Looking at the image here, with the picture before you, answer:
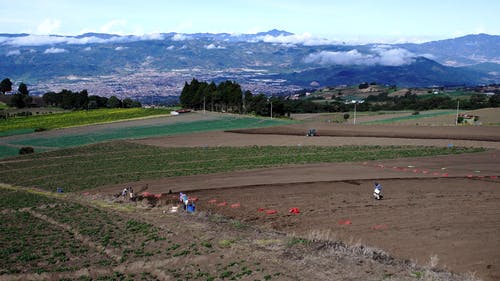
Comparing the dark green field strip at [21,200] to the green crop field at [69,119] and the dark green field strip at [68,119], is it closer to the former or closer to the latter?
the dark green field strip at [68,119]

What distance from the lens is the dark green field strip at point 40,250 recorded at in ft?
71.3

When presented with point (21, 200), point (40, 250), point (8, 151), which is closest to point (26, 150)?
point (8, 151)

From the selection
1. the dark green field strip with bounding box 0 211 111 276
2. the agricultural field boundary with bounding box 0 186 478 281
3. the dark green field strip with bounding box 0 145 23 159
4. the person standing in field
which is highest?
the person standing in field

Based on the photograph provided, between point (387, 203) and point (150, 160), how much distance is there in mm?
30316

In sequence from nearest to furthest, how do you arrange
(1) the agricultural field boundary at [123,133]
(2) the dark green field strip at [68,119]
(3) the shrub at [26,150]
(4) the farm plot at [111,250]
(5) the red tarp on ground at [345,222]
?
(4) the farm plot at [111,250]
(5) the red tarp on ground at [345,222]
(3) the shrub at [26,150]
(1) the agricultural field boundary at [123,133]
(2) the dark green field strip at [68,119]

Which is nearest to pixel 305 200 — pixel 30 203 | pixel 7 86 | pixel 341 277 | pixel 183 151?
pixel 341 277

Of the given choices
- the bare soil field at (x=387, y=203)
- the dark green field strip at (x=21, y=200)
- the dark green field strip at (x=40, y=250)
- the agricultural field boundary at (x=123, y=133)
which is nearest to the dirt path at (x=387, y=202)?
the bare soil field at (x=387, y=203)

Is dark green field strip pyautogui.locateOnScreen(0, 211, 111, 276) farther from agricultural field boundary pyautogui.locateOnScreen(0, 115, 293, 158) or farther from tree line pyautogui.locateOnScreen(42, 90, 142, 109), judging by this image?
tree line pyautogui.locateOnScreen(42, 90, 142, 109)

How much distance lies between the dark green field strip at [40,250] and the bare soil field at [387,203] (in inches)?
365

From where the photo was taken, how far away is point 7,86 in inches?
5965

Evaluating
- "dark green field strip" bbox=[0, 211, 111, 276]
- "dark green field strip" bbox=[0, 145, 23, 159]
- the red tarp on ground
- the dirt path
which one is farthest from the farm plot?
"dark green field strip" bbox=[0, 145, 23, 159]

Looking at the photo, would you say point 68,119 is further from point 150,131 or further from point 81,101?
point 81,101

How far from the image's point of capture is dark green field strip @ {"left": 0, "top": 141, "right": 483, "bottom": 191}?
47.4m

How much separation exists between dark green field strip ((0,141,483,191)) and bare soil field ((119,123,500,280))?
3.65 m
